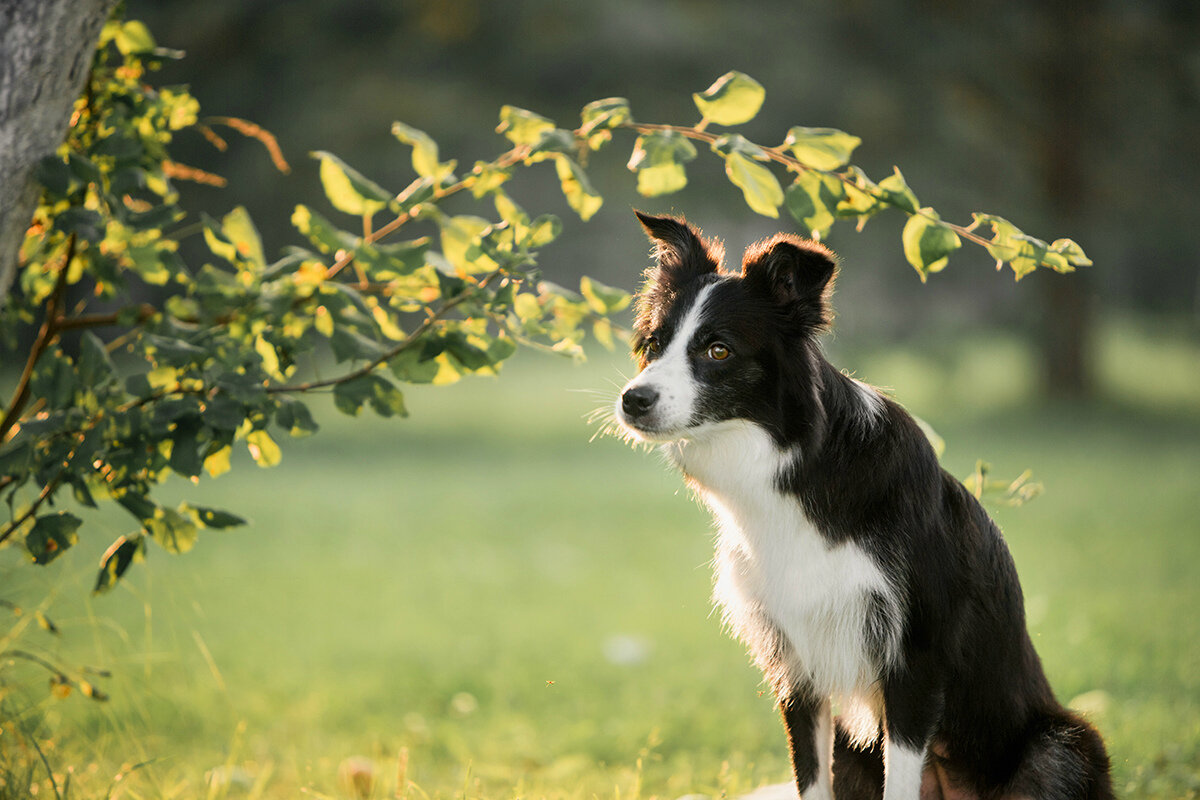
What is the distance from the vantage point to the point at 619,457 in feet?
39.8

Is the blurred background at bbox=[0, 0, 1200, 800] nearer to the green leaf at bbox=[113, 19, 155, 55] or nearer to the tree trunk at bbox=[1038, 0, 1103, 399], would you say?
the tree trunk at bbox=[1038, 0, 1103, 399]

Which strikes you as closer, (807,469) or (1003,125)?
(807,469)

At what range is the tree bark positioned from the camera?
241cm

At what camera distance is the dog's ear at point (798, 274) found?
2479 mm

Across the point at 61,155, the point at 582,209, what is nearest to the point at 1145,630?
the point at 582,209

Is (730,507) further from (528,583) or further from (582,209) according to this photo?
(528,583)

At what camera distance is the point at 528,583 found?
757 cm

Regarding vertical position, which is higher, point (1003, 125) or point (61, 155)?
point (61, 155)

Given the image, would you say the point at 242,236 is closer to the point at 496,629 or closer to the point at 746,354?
the point at 746,354

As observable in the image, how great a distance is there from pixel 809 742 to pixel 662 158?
148cm

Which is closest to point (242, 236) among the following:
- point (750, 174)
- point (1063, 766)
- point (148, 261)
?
point (148, 261)

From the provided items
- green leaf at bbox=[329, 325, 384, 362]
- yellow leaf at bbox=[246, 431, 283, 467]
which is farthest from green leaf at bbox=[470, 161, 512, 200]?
yellow leaf at bbox=[246, 431, 283, 467]

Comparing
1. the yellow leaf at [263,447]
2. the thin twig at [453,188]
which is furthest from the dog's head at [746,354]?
the yellow leaf at [263,447]

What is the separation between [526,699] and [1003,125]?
10211 mm
